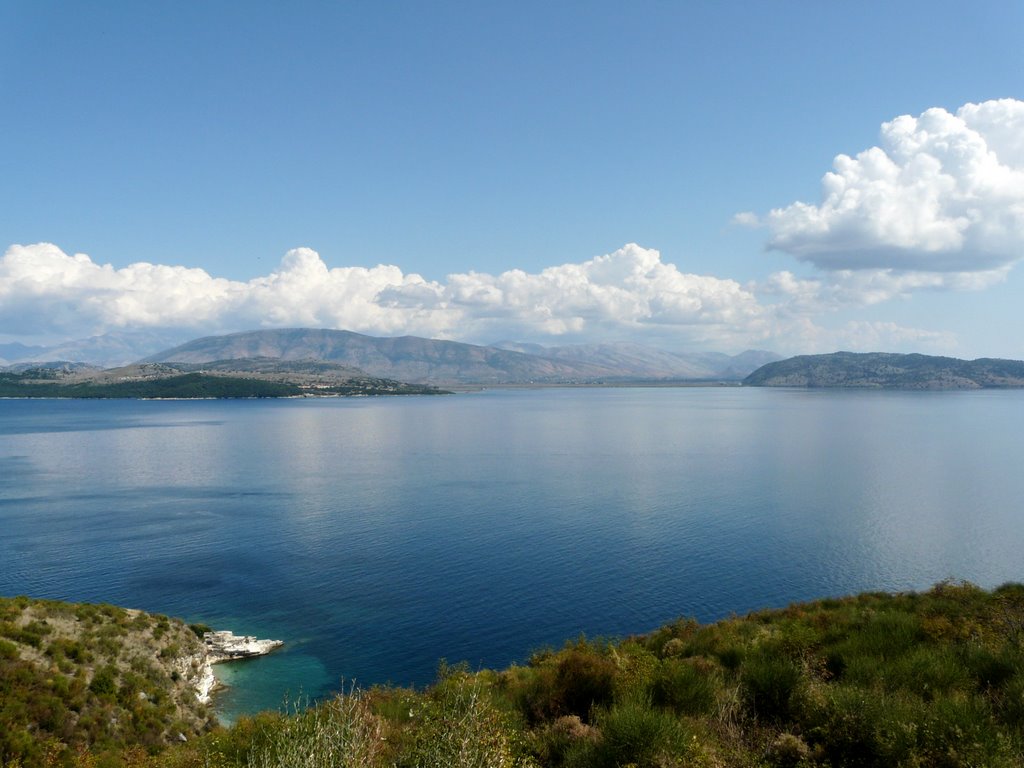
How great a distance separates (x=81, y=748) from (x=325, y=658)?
18.9 metres

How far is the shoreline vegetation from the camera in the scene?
36.2ft

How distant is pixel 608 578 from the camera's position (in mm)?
53531

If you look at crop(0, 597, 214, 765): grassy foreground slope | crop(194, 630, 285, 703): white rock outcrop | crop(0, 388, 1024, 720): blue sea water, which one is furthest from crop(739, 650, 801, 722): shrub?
crop(194, 630, 285, 703): white rock outcrop

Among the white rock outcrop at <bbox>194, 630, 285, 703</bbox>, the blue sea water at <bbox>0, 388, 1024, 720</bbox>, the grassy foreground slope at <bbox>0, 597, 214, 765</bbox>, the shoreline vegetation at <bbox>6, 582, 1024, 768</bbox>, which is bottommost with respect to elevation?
the white rock outcrop at <bbox>194, 630, 285, 703</bbox>

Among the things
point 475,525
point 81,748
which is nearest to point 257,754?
point 81,748

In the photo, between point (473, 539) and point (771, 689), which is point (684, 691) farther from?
point (473, 539)

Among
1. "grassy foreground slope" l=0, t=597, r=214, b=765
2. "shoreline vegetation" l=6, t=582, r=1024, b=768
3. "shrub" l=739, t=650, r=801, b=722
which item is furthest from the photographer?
"grassy foreground slope" l=0, t=597, r=214, b=765

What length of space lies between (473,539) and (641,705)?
176 ft

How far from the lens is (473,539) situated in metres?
66.5

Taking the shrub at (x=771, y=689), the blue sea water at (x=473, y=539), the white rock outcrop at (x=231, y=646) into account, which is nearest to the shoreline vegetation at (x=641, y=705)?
the shrub at (x=771, y=689)

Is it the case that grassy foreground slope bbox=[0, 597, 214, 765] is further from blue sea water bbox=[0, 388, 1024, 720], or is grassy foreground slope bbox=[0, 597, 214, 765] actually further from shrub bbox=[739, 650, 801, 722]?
shrub bbox=[739, 650, 801, 722]

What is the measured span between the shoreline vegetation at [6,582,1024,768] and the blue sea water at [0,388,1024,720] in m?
7.98

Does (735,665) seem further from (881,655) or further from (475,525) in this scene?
(475,525)

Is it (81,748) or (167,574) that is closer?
(81,748)
